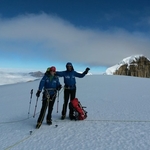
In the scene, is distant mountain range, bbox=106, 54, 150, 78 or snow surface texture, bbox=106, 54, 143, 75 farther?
distant mountain range, bbox=106, 54, 150, 78

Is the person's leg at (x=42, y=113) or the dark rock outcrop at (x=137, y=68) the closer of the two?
the person's leg at (x=42, y=113)

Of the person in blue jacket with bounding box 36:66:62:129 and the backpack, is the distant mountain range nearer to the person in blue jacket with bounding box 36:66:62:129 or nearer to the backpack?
the backpack

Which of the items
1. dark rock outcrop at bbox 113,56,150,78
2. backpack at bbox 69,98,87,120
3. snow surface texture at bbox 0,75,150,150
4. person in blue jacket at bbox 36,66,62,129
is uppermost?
dark rock outcrop at bbox 113,56,150,78

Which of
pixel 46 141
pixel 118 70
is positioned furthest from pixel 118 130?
pixel 118 70

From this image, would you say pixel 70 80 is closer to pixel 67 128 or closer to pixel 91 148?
pixel 67 128

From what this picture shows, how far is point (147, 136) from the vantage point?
17.4ft

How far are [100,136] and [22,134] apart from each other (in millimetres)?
2568

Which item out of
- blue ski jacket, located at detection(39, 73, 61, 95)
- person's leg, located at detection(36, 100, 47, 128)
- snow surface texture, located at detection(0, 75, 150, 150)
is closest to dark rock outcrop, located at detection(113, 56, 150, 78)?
snow surface texture, located at detection(0, 75, 150, 150)

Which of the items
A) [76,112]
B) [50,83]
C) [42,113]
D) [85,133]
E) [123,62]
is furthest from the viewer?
[123,62]

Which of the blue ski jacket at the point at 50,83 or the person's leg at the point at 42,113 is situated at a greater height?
the blue ski jacket at the point at 50,83

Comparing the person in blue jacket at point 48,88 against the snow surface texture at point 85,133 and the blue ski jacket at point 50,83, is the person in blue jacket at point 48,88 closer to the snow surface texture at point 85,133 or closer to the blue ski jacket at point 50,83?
the blue ski jacket at point 50,83

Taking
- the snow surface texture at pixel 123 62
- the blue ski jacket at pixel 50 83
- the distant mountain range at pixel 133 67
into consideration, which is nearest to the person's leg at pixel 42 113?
the blue ski jacket at pixel 50 83

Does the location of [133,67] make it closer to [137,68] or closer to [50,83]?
[137,68]

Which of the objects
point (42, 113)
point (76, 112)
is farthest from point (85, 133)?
point (42, 113)
